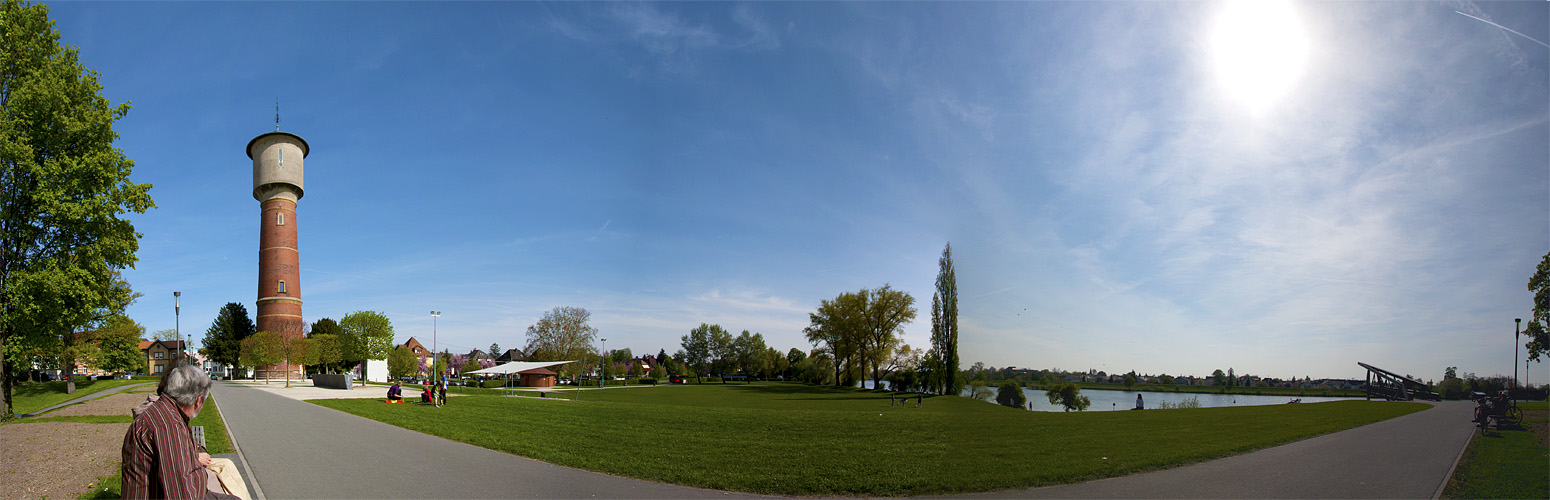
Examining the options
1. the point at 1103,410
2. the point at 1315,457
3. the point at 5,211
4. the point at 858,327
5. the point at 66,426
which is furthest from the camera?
the point at 858,327

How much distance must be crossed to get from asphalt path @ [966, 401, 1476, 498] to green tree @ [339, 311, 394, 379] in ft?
163

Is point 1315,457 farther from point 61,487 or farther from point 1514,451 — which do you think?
point 61,487

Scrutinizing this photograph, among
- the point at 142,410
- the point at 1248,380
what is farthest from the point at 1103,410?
the point at 142,410

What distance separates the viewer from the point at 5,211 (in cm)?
1441

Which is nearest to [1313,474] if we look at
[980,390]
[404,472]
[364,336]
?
[980,390]

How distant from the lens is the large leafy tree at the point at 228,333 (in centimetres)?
6606

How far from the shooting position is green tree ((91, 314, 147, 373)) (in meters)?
38.2

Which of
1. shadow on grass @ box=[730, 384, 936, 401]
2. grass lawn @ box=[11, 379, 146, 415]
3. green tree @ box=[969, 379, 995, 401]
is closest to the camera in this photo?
green tree @ box=[969, 379, 995, 401]

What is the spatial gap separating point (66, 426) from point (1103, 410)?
25.1 metres

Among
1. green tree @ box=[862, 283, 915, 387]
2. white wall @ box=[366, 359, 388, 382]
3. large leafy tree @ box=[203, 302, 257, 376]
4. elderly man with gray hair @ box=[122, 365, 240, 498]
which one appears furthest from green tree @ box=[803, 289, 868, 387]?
large leafy tree @ box=[203, 302, 257, 376]

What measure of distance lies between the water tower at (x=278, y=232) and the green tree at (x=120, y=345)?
11975 mm

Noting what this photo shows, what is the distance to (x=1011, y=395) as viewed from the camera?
17.0m

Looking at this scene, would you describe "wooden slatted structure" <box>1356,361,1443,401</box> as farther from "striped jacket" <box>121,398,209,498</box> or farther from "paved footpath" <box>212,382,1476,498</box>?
"striped jacket" <box>121,398,209,498</box>

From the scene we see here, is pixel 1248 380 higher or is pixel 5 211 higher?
pixel 5 211
